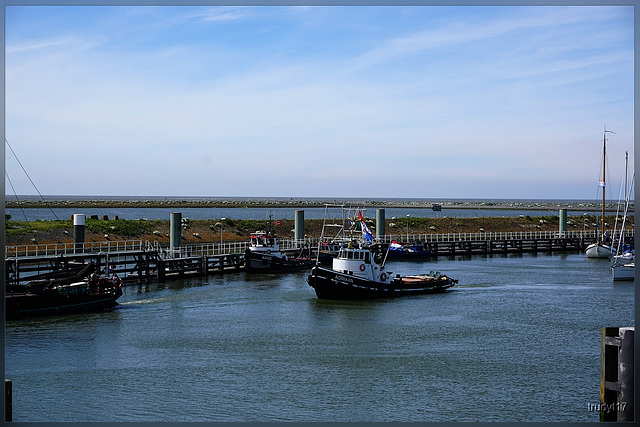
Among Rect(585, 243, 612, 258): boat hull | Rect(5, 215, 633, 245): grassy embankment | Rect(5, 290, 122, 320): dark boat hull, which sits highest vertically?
Rect(5, 215, 633, 245): grassy embankment

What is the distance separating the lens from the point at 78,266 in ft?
174

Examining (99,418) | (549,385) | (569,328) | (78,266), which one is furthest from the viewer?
(78,266)

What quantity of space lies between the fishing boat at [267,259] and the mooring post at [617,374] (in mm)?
53014

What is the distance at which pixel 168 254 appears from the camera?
2603 inches

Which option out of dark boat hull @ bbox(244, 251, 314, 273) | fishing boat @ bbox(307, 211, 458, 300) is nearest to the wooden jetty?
dark boat hull @ bbox(244, 251, 314, 273)

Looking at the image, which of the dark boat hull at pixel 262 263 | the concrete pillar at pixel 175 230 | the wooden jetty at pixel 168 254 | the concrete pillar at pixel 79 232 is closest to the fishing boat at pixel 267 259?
the dark boat hull at pixel 262 263

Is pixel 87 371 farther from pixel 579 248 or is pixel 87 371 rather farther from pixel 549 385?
pixel 579 248

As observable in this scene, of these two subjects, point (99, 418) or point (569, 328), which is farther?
point (569, 328)

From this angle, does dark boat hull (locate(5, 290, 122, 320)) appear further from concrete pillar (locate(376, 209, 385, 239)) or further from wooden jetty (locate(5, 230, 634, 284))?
concrete pillar (locate(376, 209, 385, 239))

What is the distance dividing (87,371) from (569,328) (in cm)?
2572

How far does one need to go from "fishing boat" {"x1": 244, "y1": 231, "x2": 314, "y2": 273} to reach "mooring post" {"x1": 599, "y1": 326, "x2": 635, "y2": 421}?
53.0 m

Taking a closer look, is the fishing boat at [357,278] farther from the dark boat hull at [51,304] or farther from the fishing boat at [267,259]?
the fishing boat at [267,259]

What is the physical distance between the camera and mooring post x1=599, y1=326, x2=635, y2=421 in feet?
51.0

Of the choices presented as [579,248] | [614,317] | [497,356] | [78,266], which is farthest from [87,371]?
[579,248]
